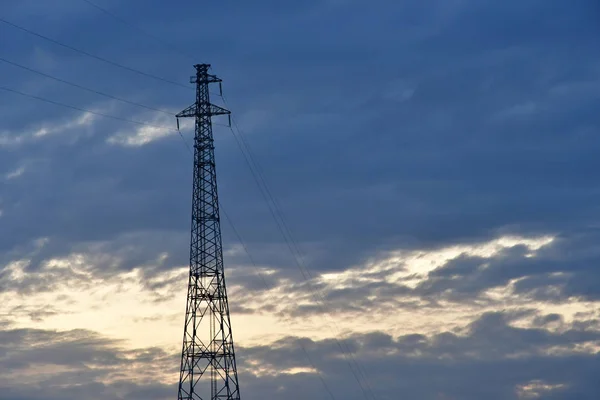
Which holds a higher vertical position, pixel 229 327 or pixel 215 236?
pixel 215 236

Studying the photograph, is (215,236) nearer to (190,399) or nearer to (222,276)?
(222,276)

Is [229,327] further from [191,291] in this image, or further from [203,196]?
[203,196]

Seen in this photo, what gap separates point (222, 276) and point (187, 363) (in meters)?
9.70

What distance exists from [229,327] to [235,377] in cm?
514

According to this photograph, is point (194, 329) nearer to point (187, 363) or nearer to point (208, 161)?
point (187, 363)

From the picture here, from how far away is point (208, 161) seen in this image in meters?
114

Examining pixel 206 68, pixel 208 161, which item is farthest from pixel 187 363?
pixel 206 68

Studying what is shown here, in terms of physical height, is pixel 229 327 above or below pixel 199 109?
below

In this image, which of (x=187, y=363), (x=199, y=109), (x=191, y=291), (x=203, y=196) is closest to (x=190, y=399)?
(x=187, y=363)

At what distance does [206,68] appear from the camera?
114562 mm

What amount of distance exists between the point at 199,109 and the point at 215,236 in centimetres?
1358

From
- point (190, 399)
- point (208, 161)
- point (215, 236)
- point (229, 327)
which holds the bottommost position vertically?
point (190, 399)

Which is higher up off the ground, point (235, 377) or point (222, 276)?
point (222, 276)

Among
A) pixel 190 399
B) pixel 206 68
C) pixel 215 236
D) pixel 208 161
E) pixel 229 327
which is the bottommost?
pixel 190 399
